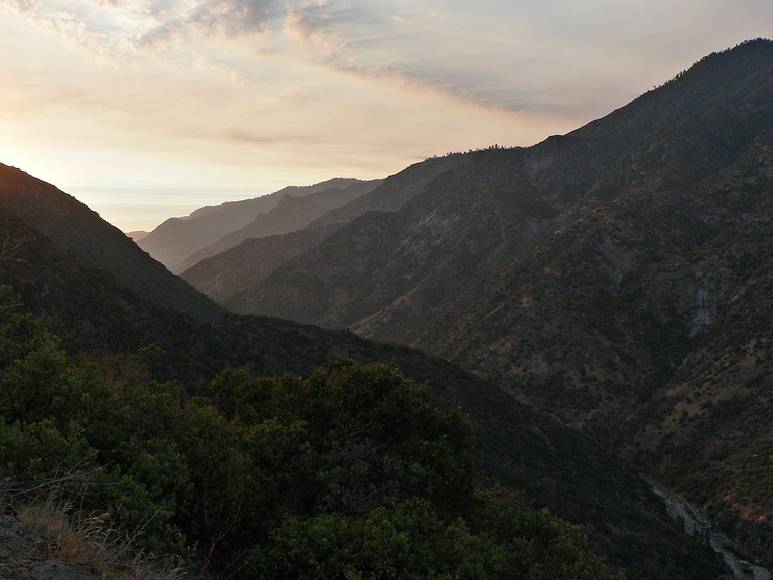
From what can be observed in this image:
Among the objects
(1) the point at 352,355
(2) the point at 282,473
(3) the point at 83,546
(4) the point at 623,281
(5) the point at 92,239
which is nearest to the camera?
(3) the point at 83,546

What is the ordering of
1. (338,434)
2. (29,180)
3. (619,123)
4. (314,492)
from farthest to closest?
(619,123) → (29,180) → (338,434) → (314,492)

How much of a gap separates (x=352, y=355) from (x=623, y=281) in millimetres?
56690

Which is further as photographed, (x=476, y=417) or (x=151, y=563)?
(x=476, y=417)

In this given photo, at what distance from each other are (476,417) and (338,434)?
126 ft

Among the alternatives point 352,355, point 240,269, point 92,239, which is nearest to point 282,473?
point 352,355

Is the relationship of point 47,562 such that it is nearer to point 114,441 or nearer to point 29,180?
point 114,441

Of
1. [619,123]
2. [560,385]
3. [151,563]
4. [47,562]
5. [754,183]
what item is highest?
[619,123]

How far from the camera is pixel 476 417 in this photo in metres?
51.0

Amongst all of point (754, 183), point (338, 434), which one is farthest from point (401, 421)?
point (754, 183)

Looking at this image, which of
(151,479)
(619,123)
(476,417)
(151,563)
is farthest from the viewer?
(619,123)

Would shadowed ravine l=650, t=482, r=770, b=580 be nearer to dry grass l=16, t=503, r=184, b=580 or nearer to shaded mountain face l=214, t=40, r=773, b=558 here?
shaded mountain face l=214, t=40, r=773, b=558

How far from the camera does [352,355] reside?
171ft

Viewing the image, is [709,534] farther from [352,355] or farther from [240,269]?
[240,269]

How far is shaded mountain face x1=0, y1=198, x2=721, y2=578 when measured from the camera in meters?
35.8
